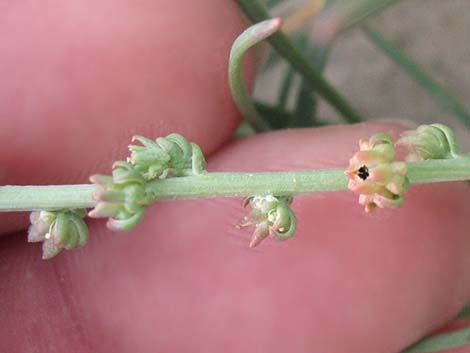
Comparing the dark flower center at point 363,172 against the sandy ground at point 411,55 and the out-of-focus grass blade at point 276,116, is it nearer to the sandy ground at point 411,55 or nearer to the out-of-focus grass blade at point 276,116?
the out-of-focus grass blade at point 276,116

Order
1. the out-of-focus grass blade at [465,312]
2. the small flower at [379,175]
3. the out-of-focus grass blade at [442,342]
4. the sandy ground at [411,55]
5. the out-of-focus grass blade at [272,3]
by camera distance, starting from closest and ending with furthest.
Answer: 1. the small flower at [379,175]
2. the out-of-focus grass blade at [442,342]
3. the out-of-focus grass blade at [465,312]
4. the out-of-focus grass blade at [272,3]
5. the sandy ground at [411,55]

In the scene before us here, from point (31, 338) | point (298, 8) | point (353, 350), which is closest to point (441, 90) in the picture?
point (298, 8)

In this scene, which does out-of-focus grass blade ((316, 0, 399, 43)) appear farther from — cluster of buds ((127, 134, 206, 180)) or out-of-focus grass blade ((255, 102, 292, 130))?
cluster of buds ((127, 134, 206, 180))

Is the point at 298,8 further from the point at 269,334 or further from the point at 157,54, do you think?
the point at 269,334

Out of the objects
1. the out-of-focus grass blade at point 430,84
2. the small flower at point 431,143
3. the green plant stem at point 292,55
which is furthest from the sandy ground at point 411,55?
the small flower at point 431,143

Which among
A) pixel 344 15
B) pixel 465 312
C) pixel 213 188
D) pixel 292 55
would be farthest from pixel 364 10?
pixel 213 188

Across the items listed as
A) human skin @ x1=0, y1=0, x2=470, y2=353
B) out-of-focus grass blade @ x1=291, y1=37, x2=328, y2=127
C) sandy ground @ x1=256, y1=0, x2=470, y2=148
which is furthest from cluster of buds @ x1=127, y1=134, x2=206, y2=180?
sandy ground @ x1=256, y1=0, x2=470, y2=148
